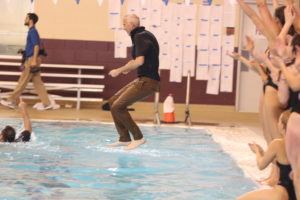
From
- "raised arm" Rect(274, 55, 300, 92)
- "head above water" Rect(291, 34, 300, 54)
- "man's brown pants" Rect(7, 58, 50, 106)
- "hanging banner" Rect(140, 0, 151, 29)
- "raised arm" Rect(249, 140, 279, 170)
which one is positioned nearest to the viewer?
"raised arm" Rect(274, 55, 300, 92)

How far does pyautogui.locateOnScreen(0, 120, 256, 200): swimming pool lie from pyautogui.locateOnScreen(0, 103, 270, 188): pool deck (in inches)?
9.5

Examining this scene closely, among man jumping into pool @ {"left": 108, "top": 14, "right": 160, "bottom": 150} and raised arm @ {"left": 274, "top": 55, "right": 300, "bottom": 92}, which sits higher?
raised arm @ {"left": 274, "top": 55, "right": 300, "bottom": 92}

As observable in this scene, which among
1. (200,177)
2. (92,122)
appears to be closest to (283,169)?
(200,177)

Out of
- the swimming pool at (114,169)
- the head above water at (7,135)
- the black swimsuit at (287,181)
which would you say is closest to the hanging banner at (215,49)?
the swimming pool at (114,169)

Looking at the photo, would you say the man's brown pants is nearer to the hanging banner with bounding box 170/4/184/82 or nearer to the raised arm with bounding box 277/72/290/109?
the hanging banner with bounding box 170/4/184/82

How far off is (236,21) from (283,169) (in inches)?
460

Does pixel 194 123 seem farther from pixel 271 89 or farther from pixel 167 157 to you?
pixel 271 89

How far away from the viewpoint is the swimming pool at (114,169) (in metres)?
6.82

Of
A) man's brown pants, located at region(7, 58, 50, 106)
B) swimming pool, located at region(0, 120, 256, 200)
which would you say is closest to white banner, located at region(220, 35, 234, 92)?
man's brown pants, located at region(7, 58, 50, 106)

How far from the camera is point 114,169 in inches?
320

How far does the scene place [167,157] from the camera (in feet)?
30.1

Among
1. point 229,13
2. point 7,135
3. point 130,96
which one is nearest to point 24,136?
point 7,135

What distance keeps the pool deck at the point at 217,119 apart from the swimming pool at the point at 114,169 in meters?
0.24

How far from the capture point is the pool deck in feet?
31.0
